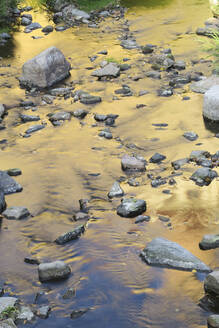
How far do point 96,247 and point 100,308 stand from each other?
3.21ft

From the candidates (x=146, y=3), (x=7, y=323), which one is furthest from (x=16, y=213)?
(x=146, y=3)

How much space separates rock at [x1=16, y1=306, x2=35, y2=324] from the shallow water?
0.09 m

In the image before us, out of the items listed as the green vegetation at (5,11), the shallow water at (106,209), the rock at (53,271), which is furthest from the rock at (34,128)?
the green vegetation at (5,11)

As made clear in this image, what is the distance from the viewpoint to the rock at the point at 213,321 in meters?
4.20

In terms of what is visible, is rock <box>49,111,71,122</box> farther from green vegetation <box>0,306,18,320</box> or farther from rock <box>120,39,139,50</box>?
green vegetation <box>0,306,18,320</box>

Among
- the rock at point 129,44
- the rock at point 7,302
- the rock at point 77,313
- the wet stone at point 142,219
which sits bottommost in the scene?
the rock at point 129,44

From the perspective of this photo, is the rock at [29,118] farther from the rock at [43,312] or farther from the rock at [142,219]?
the rock at [43,312]

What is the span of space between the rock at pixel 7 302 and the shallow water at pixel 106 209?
168mm

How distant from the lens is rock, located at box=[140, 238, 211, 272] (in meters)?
4.95

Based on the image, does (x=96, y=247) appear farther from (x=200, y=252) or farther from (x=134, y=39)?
(x=134, y=39)

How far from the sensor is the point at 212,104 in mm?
8172

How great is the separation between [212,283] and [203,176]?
226cm

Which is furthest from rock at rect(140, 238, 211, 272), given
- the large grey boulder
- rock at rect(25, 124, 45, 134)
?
the large grey boulder

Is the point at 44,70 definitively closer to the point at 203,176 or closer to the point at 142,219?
the point at 203,176
